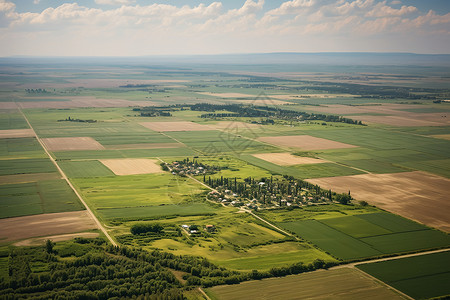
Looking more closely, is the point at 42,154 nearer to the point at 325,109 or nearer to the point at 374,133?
the point at 374,133

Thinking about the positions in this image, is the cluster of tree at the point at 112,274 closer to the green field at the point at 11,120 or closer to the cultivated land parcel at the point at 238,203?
the cultivated land parcel at the point at 238,203

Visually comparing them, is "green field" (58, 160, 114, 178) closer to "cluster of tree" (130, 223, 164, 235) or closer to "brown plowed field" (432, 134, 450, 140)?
"cluster of tree" (130, 223, 164, 235)

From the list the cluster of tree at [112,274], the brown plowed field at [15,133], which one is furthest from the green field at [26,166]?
the cluster of tree at [112,274]

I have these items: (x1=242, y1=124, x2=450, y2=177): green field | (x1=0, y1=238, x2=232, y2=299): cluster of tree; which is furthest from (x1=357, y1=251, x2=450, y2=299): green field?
(x1=242, y1=124, x2=450, y2=177): green field

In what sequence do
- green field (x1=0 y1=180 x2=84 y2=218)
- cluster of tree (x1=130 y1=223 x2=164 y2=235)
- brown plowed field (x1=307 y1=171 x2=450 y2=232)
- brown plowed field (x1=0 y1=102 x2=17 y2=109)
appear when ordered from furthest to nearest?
1. brown plowed field (x1=0 y1=102 x2=17 y2=109)
2. brown plowed field (x1=307 y1=171 x2=450 y2=232)
3. green field (x1=0 y1=180 x2=84 y2=218)
4. cluster of tree (x1=130 y1=223 x2=164 y2=235)

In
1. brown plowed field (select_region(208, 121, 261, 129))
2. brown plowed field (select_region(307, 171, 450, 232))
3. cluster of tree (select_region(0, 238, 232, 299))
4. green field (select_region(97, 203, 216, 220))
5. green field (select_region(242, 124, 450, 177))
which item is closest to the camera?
cluster of tree (select_region(0, 238, 232, 299))

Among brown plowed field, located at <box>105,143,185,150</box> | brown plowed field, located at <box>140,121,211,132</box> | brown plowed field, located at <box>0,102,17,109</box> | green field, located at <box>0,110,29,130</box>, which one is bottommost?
brown plowed field, located at <box>105,143,185,150</box>
